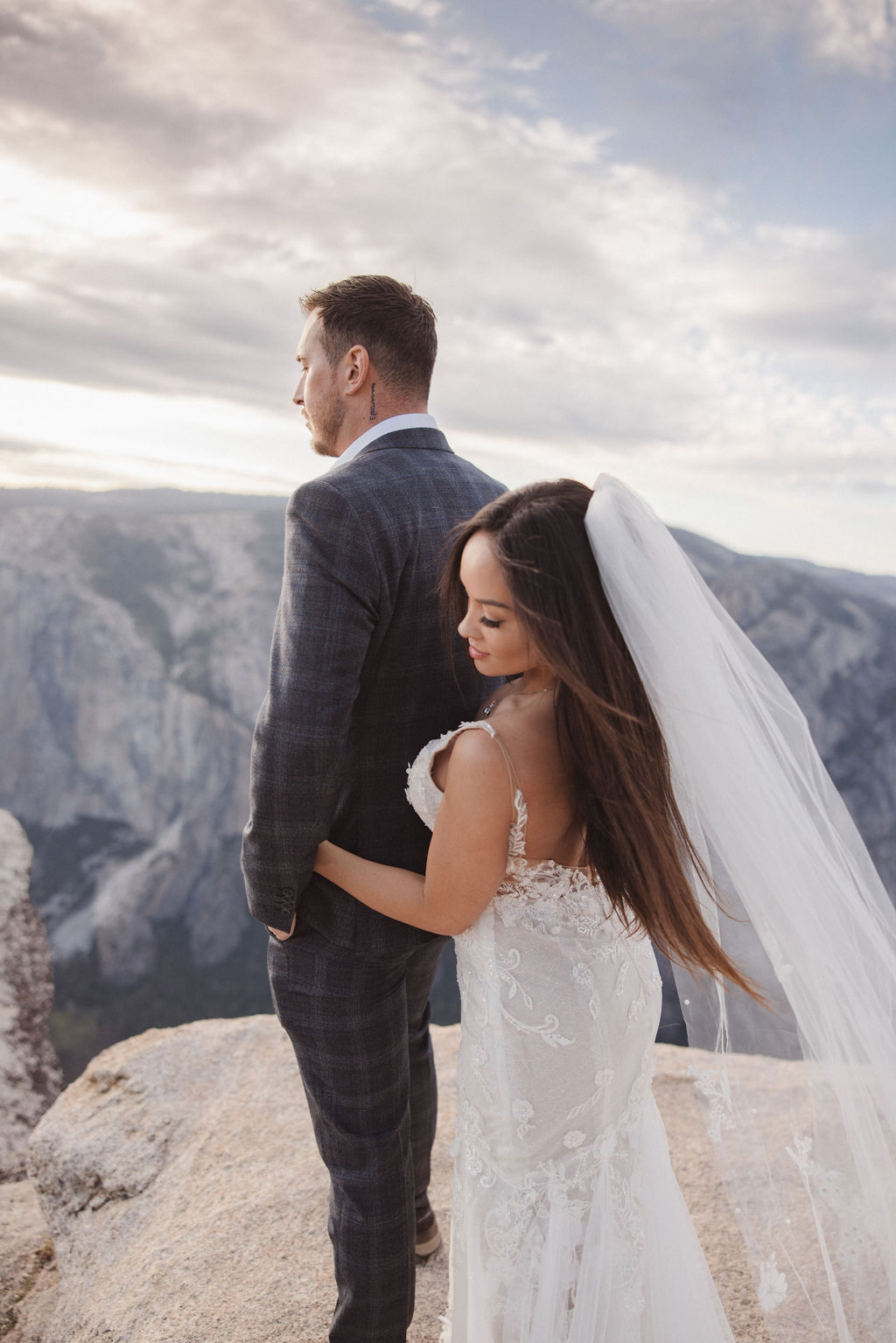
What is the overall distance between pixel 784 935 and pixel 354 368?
1.67 meters

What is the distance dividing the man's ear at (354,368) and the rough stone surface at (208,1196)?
6.32ft

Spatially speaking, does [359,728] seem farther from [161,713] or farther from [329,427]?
[161,713]

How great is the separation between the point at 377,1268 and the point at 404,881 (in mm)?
1025

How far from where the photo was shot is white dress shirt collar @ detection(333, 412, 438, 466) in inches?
79.3

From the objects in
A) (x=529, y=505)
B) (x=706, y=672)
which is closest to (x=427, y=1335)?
(x=706, y=672)

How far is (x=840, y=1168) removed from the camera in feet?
6.02

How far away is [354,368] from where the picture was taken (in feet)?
6.68

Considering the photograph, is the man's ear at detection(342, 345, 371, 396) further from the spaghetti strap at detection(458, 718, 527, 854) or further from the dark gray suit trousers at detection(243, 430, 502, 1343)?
the spaghetti strap at detection(458, 718, 527, 854)

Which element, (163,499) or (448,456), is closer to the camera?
(448,456)

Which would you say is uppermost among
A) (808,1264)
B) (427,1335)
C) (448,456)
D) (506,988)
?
(448,456)

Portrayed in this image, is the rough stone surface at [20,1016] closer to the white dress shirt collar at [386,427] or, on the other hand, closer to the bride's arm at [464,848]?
the bride's arm at [464,848]

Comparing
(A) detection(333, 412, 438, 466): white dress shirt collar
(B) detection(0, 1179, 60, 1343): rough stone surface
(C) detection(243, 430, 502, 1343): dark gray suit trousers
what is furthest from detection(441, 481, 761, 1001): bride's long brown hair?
(B) detection(0, 1179, 60, 1343): rough stone surface

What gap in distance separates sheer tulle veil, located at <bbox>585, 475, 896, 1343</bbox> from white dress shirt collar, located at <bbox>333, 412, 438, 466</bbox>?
660 mm

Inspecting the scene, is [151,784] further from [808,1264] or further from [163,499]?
[808,1264]
